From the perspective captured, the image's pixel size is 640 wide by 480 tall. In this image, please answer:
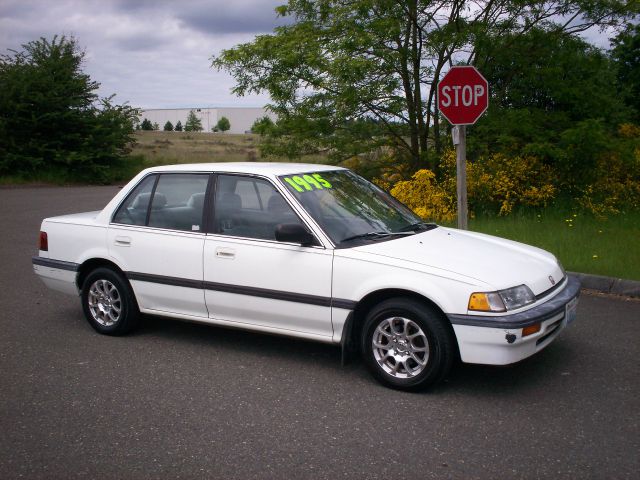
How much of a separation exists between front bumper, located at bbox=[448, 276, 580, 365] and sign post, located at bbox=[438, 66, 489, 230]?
4767 mm

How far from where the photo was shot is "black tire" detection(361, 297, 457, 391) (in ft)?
15.4

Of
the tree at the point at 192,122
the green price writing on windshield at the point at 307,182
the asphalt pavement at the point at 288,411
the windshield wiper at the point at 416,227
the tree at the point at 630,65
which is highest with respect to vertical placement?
the tree at the point at 192,122

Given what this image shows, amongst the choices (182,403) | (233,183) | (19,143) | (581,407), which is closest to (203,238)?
(233,183)

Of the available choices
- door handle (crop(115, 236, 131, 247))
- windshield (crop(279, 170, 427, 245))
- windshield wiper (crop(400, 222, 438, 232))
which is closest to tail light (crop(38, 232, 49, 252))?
door handle (crop(115, 236, 131, 247))

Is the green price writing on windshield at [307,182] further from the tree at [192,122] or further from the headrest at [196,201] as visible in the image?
the tree at [192,122]

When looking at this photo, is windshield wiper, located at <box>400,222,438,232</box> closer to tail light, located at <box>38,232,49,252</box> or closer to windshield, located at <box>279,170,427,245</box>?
windshield, located at <box>279,170,427,245</box>

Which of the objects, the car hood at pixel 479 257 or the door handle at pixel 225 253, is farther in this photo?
the door handle at pixel 225 253

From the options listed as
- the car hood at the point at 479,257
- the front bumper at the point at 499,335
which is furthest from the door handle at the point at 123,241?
the front bumper at the point at 499,335

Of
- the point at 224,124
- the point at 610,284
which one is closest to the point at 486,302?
the point at 610,284

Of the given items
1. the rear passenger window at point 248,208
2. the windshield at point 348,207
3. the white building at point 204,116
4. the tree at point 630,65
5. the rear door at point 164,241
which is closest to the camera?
the windshield at point 348,207

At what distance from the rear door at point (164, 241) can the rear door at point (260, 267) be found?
0.15 metres

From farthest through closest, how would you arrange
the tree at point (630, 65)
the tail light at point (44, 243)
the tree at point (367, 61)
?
the tree at point (630, 65), the tree at point (367, 61), the tail light at point (44, 243)

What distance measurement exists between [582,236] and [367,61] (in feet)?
Answer: 16.0

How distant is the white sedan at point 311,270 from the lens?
185 inches
